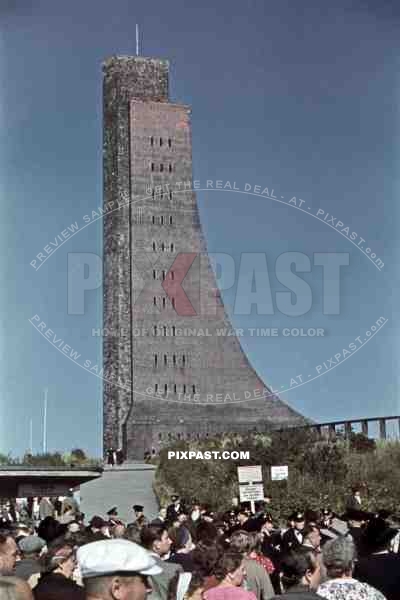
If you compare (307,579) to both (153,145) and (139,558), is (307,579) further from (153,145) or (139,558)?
(153,145)

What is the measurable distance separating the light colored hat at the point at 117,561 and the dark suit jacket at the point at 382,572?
10.9 ft

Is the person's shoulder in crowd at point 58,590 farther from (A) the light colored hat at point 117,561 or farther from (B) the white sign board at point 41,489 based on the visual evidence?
(B) the white sign board at point 41,489

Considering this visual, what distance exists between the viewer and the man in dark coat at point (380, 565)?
23.3 ft

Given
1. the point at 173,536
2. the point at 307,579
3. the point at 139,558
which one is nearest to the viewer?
the point at 139,558

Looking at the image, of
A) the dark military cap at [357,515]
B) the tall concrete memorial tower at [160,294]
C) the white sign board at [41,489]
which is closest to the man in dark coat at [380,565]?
the dark military cap at [357,515]

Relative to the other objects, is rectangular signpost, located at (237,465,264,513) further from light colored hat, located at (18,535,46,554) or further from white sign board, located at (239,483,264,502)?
light colored hat, located at (18,535,46,554)

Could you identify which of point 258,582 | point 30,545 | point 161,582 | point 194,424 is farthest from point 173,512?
point 194,424

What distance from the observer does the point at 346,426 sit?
45094 millimetres

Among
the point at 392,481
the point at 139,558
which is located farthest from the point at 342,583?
the point at 392,481

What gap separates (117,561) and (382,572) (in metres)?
3.49

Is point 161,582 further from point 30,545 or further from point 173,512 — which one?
point 173,512

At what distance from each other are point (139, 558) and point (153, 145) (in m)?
69.9

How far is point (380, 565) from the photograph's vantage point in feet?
23.6

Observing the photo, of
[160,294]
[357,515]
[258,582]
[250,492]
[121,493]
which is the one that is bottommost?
[258,582]
